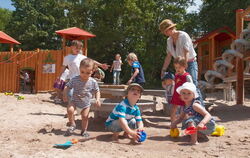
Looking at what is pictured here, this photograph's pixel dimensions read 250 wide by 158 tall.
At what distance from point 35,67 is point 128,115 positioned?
9058 mm

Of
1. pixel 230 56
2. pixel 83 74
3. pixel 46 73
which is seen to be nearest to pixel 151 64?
pixel 46 73

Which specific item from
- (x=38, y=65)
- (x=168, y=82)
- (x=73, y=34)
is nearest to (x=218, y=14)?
(x=73, y=34)

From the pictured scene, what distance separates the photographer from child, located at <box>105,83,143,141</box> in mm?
3698

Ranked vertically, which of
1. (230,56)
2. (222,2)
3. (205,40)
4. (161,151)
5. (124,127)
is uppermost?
(222,2)

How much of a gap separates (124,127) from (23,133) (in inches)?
62.5

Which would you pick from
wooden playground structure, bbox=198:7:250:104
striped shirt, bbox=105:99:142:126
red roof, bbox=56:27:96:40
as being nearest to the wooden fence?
red roof, bbox=56:27:96:40

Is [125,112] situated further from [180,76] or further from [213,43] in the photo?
[213,43]

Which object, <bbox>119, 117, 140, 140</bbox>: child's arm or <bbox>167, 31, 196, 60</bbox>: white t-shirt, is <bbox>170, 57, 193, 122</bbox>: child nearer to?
<bbox>167, 31, 196, 60</bbox>: white t-shirt

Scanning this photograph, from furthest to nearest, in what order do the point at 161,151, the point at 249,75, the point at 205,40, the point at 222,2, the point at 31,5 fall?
the point at 31,5, the point at 222,2, the point at 205,40, the point at 249,75, the point at 161,151

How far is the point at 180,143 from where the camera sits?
3771mm

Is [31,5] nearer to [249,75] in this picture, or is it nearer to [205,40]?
[205,40]

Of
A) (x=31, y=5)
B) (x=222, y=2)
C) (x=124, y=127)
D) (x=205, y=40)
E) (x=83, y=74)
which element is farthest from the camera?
(x=31, y=5)

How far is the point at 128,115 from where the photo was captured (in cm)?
384

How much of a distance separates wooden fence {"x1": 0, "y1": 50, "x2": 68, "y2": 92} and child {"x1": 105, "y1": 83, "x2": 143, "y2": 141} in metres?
8.48
